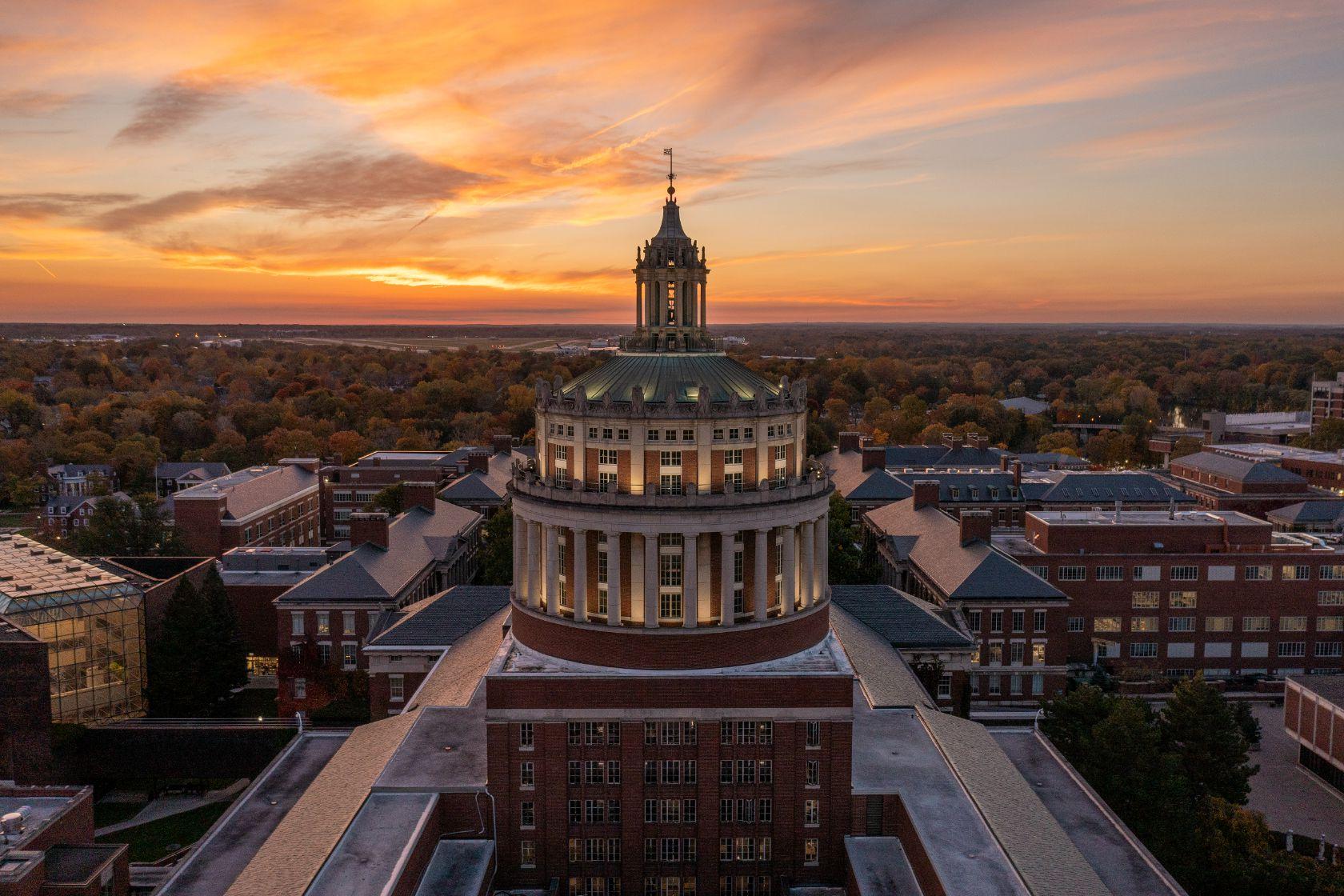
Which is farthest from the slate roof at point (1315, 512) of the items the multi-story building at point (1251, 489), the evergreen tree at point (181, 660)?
the evergreen tree at point (181, 660)

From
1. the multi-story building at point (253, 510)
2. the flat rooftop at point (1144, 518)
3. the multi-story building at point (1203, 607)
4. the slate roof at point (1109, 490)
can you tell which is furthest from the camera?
the slate roof at point (1109, 490)

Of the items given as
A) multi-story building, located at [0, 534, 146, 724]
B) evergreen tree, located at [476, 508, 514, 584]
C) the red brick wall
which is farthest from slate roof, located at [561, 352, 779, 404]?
multi-story building, located at [0, 534, 146, 724]

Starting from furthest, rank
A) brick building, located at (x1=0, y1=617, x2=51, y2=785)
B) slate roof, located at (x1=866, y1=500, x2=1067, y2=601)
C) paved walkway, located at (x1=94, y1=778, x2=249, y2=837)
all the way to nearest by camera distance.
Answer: slate roof, located at (x1=866, y1=500, x2=1067, y2=601)
brick building, located at (x1=0, y1=617, x2=51, y2=785)
paved walkway, located at (x1=94, y1=778, x2=249, y2=837)

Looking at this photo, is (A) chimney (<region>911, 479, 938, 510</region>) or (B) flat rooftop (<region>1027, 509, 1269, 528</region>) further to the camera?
(A) chimney (<region>911, 479, 938, 510</region>)

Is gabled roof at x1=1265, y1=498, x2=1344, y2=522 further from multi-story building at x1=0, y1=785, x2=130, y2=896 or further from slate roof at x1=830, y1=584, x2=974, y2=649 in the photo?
multi-story building at x1=0, y1=785, x2=130, y2=896

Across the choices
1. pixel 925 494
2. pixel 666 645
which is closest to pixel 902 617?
pixel 925 494

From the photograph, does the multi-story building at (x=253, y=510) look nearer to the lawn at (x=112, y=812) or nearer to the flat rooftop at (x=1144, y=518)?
the lawn at (x=112, y=812)

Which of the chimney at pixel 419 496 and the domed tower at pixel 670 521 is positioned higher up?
the domed tower at pixel 670 521
